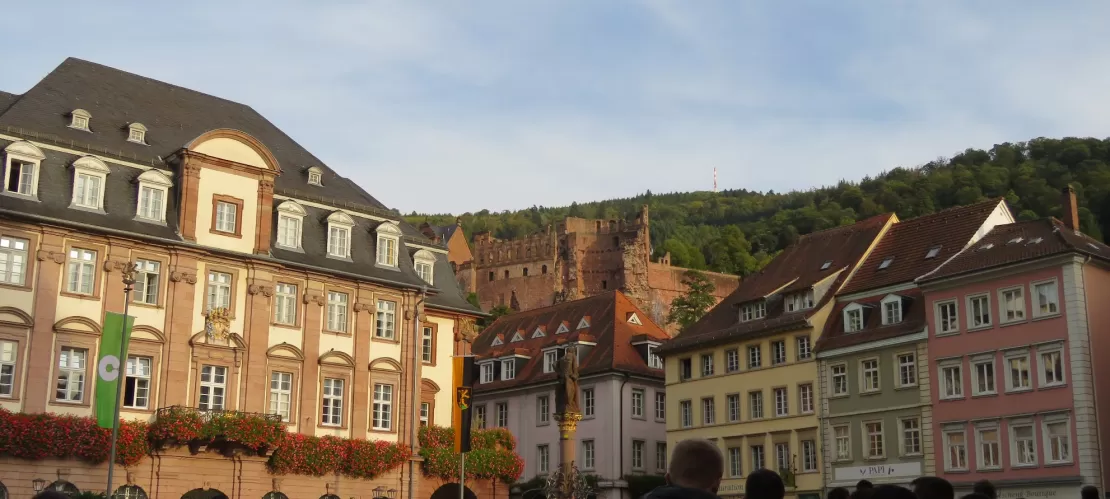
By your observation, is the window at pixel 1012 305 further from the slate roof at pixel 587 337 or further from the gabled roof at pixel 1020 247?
the slate roof at pixel 587 337

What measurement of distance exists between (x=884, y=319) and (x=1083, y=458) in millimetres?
10459

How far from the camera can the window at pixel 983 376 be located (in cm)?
4725

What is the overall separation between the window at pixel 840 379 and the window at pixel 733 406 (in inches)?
232

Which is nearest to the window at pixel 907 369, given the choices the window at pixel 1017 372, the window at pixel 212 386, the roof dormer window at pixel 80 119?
the window at pixel 1017 372

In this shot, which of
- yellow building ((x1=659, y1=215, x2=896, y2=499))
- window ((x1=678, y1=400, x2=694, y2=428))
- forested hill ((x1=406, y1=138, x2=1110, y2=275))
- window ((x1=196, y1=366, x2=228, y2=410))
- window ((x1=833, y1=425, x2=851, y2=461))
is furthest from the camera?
forested hill ((x1=406, y1=138, x2=1110, y2=275))

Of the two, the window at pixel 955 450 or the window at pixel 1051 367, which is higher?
the window at pixel 1051 367

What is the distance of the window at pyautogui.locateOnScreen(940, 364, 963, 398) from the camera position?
1898 inches

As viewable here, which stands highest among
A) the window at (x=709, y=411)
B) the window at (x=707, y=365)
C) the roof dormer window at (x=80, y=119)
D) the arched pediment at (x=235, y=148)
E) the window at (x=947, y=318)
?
the roof dormer window at (x=80, y=119)

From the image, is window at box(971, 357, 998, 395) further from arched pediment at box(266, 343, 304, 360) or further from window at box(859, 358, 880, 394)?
arched pediment at box(266, 343, 304, 360)

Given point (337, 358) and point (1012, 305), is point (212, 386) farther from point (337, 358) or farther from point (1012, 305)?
point (1012, 305)

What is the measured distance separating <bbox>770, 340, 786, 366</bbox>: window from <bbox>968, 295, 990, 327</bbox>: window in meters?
9.71

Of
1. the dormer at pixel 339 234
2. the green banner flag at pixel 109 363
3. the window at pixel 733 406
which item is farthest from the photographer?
the window at pixel 733 406

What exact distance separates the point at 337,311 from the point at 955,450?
2380cm

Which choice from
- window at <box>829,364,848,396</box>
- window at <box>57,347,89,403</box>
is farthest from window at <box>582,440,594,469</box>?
window at <box>57,347,89,403</box>
